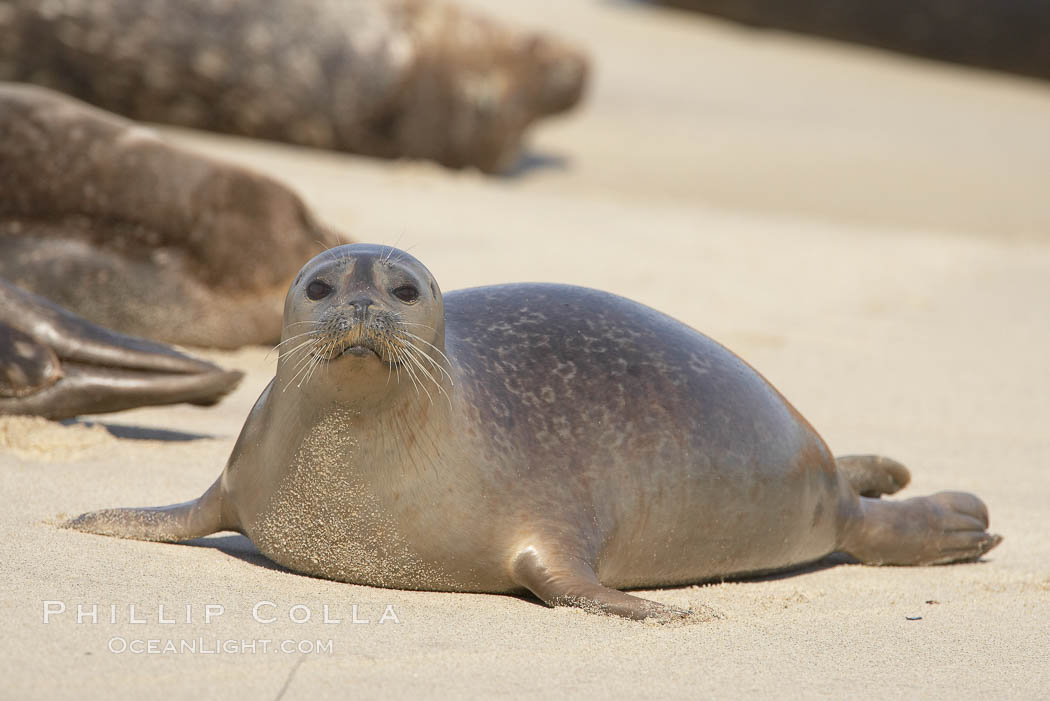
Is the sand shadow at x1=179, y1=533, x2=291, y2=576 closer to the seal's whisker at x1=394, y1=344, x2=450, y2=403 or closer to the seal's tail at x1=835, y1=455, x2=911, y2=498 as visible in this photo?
the seal's whisker at x1=394, y1=344, x2=450, y2=403

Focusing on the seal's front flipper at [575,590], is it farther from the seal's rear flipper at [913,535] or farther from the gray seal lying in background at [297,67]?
the gray seal lying in background at [297,67]

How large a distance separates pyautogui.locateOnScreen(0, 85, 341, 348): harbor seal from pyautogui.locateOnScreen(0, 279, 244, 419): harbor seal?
3.34 ft

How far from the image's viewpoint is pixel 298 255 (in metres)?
5.63

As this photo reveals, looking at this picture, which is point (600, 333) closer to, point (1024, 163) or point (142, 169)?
point (142, 169)

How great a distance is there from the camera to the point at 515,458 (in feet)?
10.5

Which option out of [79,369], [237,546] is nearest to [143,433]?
[79,369]

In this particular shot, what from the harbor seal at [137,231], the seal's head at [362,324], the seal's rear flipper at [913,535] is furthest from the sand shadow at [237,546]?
the harbor seal at [137,231]

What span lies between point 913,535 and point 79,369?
2.18m

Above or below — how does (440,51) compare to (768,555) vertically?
above

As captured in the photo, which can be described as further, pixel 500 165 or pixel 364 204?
pixel 500 165

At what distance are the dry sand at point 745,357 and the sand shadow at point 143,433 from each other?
0.02 m

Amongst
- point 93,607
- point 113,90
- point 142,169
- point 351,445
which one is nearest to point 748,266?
point 142,169

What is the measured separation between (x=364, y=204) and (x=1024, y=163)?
6.01 metres

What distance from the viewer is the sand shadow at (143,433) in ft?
14.3
